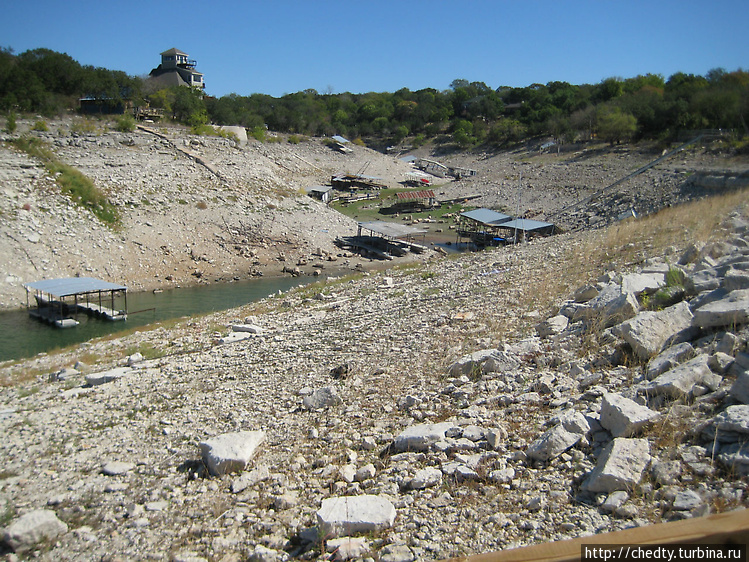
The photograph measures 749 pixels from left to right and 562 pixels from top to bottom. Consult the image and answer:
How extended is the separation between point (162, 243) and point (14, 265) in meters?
7.33

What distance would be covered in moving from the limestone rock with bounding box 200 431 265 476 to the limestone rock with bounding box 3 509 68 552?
5.19 feet

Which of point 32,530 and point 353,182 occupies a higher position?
point 353,182

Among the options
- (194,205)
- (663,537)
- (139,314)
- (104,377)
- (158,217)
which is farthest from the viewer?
(194,205)

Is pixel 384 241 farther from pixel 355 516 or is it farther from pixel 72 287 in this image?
pixel 355 516

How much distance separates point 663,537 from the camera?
83.4 inches

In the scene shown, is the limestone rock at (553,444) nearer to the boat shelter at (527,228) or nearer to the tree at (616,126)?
the boat shelter at (527,228)

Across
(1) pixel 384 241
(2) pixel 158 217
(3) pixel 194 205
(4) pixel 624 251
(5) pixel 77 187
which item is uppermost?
(5) pixel 77 187

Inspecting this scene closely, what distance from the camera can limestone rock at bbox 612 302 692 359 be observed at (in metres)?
6.48

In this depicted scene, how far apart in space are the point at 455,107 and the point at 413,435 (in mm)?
101111

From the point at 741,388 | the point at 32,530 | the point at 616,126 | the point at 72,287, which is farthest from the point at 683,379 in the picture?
the point at 616,126

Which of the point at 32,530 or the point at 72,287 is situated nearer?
the point at 32,530

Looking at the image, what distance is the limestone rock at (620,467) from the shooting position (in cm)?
429

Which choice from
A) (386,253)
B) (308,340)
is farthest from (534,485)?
(386,253)

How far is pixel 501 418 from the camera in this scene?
6191 mm
